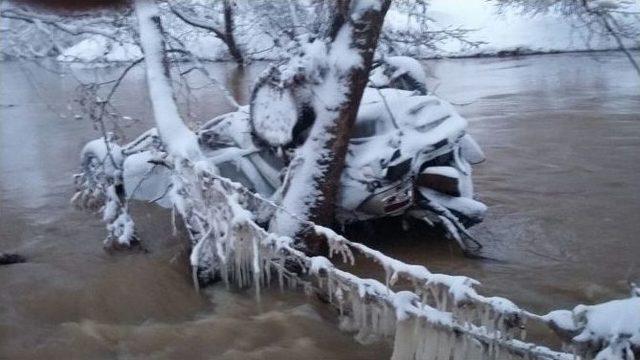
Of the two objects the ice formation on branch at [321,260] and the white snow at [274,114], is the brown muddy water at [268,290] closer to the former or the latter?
the ice formation on branch at [321,260]

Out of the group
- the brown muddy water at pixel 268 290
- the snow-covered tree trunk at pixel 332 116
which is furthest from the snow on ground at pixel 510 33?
the snow-covered tree trunk at pixel 332 116

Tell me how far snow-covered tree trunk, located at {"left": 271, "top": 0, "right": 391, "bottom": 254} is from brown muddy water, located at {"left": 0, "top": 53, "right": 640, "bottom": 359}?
2.44 ft

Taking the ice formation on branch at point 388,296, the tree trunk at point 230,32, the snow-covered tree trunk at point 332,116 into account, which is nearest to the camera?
the ice formation on branch at point 388,296

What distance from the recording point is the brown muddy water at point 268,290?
179 inches

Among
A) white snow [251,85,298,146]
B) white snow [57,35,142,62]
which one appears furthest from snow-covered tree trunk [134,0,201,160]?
white snow [57,35,142,62]

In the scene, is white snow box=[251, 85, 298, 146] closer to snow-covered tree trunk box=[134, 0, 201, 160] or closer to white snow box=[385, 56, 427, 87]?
snow-covered tree trunk box=[134, 0, 201, 160]

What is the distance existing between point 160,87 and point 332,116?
1779 mm

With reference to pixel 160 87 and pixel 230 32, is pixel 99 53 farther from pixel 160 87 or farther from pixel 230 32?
pixel 160 87

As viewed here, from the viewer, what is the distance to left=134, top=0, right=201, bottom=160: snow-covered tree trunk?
580 cm

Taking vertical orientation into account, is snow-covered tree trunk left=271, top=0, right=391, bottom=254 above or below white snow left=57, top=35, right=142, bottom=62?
below

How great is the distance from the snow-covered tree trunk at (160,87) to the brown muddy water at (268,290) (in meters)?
1.01

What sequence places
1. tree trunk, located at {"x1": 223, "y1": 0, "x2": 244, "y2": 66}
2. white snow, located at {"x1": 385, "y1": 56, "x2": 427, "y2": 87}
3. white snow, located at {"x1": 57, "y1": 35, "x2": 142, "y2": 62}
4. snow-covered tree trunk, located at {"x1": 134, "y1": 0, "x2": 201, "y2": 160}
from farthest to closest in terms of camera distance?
tree trunk, located at {"x1": 223, "y1": 0, "x2": 244, "y2": 66}
white snow, located at {"x1": 57, "y1": 35, "x2": 142, "y2": 62}
white snow, located at {"x1": 385, "y1": 56, "x2": 427, "y2": 87}
snow-covered tree trunk, located at {"x1": 134, "y1": 0, "x2": 201, "y2": 160}

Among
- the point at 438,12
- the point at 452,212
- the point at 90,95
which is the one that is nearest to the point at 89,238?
the point at 90,95

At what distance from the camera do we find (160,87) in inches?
241
